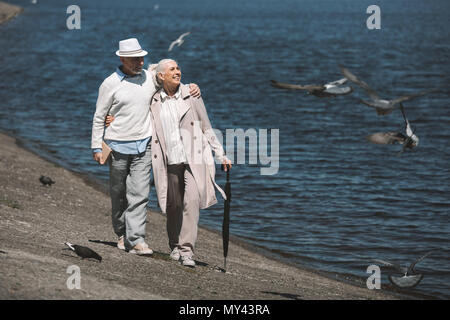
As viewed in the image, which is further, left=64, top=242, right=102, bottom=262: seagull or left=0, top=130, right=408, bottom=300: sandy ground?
left=64, top=242, right=102, bottom=262: seagull

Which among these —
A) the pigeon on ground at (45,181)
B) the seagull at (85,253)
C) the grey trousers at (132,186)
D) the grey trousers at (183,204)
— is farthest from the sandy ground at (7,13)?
the seagull at (85,253)

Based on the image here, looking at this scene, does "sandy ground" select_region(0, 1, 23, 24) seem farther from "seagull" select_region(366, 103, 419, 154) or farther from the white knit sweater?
"seagull" select_region(366, 103, 419, 154)

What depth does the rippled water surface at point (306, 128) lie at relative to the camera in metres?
15.3

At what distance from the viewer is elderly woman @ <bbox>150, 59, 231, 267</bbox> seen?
9.10 metres

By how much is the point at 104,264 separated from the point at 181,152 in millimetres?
1429

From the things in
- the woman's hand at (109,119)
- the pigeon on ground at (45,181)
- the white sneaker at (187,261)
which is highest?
the woman's hand at (109,119)

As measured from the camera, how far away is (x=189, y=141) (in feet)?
30.1

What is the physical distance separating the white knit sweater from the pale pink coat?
0.12 meters

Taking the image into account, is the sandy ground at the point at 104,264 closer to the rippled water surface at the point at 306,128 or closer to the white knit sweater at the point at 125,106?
the white knit sweater at the point at 125,106

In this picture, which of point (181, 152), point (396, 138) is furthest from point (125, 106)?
point (396, 138)

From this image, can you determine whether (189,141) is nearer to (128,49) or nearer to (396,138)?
(128,49)

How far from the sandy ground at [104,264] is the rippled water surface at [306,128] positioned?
1.61m

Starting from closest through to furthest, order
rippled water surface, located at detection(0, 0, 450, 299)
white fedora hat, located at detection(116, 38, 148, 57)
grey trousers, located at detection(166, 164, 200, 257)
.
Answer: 1. white fedora hat, located at detection(116, 38, 148, 57)
2. grey trousers, located at detection(166, 164, 200, 257)
3. rippled water surface, located at detection(0, 0, 450, 299)

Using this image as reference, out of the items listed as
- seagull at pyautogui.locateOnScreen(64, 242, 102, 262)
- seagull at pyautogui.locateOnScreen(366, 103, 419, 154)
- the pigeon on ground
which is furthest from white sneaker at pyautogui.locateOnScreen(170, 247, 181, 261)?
the pigeon on ground
